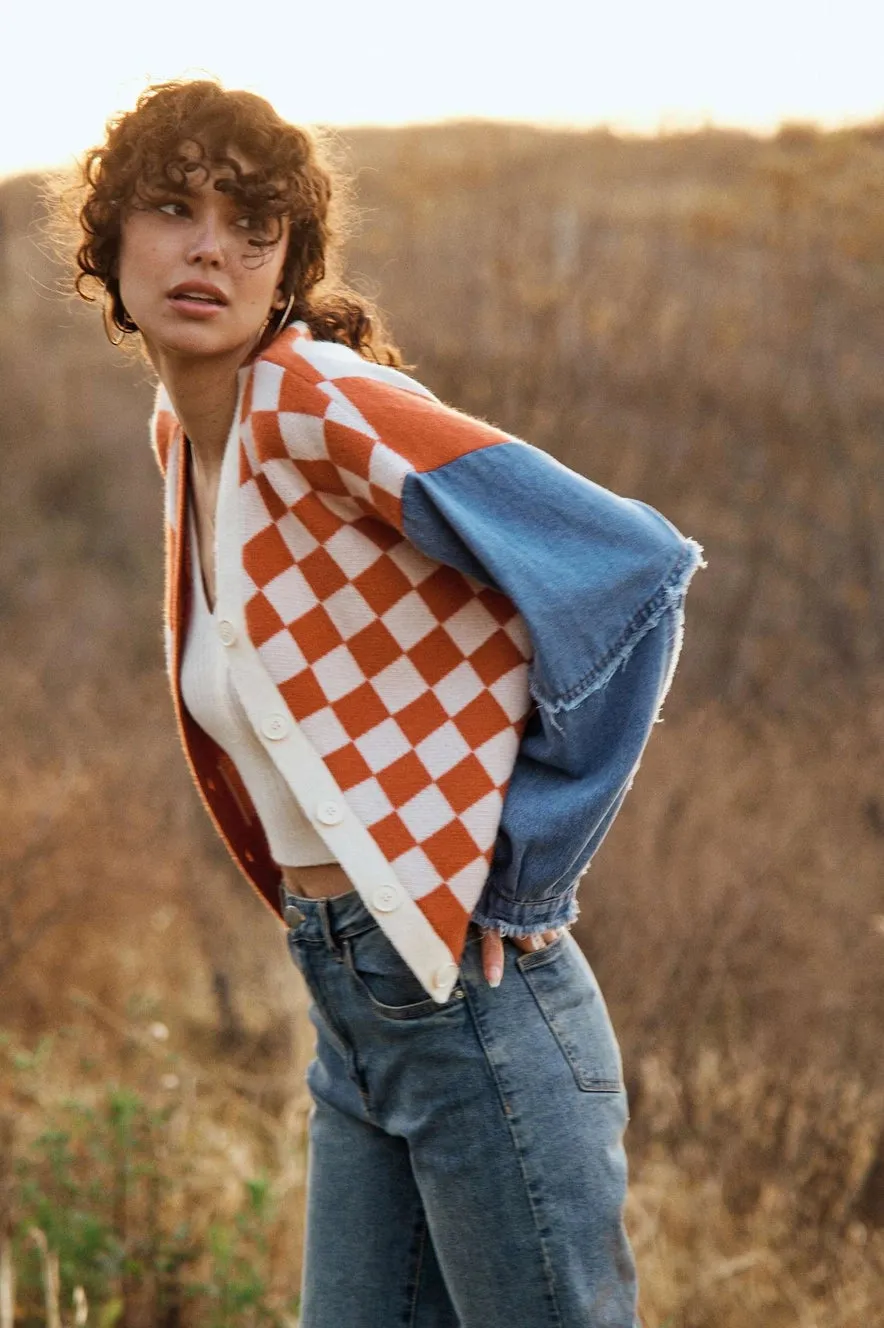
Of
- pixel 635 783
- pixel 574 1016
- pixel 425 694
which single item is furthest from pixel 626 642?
pixel 635 783

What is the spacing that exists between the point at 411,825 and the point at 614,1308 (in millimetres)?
663

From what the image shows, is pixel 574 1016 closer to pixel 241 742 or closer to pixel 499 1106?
pixel 499 1106

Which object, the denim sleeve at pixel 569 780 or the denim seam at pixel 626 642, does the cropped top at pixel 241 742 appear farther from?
the denim seam at pixel 626 642

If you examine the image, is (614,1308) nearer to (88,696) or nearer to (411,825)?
(411,825)

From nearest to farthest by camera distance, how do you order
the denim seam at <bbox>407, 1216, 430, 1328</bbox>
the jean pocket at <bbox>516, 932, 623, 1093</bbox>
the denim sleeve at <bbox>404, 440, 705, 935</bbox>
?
the denim sleeve at <bbox>404, 440, 705, 935</bbox>, the jean pocket at <bbox>516, 932, 623, 1093</bbox>, the denim seam at <bbox>407, 1216, 430, 1328</bbox>

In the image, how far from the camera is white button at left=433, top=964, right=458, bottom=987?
1534mm

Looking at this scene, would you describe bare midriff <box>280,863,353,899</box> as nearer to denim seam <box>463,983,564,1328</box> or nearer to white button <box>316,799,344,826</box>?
white button <box>316,799,344,826</box>

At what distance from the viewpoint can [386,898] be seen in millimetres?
1562

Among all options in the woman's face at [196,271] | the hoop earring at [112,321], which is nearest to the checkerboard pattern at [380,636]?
the woman's face at [196,271]

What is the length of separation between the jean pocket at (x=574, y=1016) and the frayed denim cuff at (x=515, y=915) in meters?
0.04

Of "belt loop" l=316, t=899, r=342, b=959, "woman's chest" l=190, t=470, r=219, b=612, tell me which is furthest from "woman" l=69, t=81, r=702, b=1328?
"woman's chest" l=190, t=470, r=219, b=612

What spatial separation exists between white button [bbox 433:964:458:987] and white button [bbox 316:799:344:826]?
0.22m

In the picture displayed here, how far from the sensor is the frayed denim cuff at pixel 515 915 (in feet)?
5.25

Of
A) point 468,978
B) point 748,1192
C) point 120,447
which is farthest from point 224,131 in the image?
point 120,447
